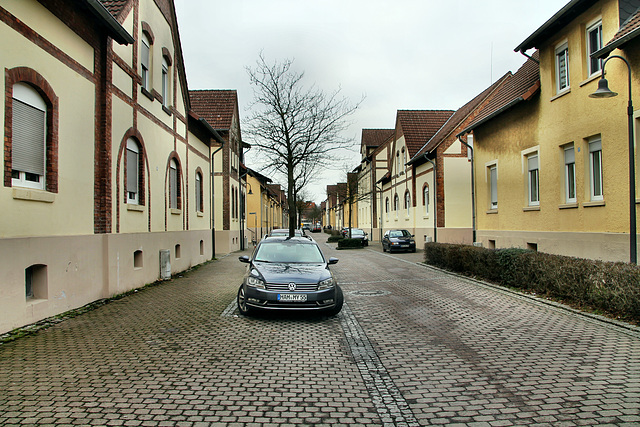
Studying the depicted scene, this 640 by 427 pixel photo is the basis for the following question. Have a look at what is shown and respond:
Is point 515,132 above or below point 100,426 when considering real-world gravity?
above

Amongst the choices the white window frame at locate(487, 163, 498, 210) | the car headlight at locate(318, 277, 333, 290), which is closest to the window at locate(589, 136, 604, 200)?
the white window frame at locate(487, 163, 498, 210)

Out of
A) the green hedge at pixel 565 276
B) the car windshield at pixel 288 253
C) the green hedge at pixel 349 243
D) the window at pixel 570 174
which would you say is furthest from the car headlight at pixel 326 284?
the green hedge at pixel 349 243

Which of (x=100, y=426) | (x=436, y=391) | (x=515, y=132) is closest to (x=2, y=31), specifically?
(x=100, y=426)

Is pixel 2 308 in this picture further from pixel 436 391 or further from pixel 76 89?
pixel 436 391

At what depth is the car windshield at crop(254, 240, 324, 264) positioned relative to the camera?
9.66m

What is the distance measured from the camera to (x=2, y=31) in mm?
7008

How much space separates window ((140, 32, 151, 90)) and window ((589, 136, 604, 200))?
41.2ft

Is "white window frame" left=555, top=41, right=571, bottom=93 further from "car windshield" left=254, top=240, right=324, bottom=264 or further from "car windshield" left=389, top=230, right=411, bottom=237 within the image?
"car windshield" left=389, top=230, right=411, bottom=237

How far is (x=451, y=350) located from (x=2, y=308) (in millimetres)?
6484

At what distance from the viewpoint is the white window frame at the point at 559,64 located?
13.4 meters

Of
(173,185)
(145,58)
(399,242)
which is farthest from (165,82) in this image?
(399,242)

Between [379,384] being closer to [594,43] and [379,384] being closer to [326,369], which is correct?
[326,369]

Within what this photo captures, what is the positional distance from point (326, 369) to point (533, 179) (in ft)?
42.4

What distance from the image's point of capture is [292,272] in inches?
343
